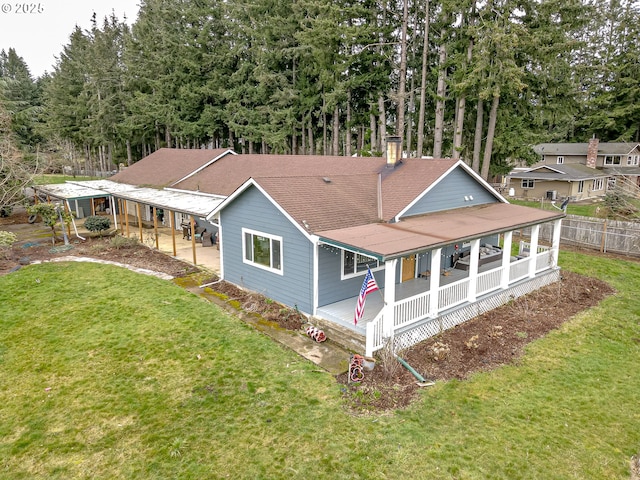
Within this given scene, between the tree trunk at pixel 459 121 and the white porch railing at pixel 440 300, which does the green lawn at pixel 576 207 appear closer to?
the tree trunk at pixel 459 121

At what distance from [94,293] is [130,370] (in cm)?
528

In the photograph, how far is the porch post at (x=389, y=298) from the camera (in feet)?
28.9

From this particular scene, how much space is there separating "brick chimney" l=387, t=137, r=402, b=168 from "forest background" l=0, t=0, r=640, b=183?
358 inches

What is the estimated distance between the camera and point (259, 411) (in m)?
7.05

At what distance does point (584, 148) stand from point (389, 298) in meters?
A: 43.3

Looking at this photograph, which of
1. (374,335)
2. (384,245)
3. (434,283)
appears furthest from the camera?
(434,283)

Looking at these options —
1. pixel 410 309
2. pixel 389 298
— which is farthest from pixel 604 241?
pixel 389 298

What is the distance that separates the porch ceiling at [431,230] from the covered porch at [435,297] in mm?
246

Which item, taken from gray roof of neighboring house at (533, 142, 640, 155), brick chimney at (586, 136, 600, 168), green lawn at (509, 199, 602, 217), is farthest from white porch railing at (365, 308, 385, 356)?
gray roof of neighboring house at (533, 142, 640, 155)

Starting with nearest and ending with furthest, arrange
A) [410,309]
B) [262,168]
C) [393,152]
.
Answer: [410,309], [393,152], [262,168]

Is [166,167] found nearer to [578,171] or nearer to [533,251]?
[533,251]

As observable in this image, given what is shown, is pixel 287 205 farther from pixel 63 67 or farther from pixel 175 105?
pixel 63 67

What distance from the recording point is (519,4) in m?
21.2

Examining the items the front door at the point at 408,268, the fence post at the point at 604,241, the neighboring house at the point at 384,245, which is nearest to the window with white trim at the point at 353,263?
the neighboring house at the point at 384,245
